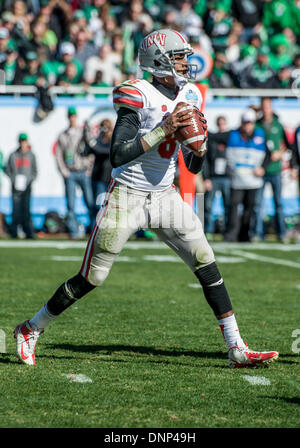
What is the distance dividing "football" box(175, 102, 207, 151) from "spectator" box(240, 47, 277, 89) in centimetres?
1071

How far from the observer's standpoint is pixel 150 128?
16.1ft

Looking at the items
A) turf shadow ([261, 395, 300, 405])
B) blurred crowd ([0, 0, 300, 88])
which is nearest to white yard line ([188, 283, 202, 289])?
turf shadow ([261, 395, 300, 405])

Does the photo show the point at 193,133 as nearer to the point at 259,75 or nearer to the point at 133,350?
the point at 133,350

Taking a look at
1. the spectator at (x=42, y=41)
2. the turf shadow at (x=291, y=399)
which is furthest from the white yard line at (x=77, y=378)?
the spectator at (x=42, y=41)

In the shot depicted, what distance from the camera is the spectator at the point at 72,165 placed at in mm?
13938

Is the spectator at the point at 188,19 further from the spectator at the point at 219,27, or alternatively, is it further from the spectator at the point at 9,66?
the spectator at the point at 9,66

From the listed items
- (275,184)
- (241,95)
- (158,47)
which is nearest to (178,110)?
(158,47)

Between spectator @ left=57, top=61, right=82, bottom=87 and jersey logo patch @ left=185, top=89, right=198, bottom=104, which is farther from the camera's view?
spectator @ left=57, top=61, right=82, bottom=87

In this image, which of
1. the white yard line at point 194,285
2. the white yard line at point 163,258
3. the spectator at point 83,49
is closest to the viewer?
the white yard line at point 194,285

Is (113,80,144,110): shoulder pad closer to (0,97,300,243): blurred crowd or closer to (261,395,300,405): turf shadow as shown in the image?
(261,395,300,405): turf shadow

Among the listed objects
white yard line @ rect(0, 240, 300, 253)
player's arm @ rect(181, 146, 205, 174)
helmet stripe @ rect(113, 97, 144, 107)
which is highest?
helmet stripe @ rect(113, 97, 144, 107)

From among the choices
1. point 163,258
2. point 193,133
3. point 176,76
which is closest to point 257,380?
point 193,133

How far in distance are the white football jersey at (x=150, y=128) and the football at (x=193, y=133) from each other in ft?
0.46

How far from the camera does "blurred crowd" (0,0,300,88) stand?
49.6ft
